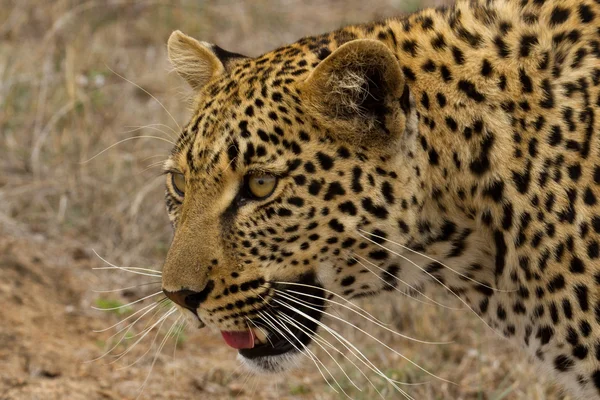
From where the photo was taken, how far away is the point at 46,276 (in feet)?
26.8

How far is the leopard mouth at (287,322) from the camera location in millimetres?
4902

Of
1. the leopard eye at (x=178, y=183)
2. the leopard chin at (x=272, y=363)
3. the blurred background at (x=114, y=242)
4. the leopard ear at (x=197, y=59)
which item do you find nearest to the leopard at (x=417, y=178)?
the leopard eye at (x=178, y=183)

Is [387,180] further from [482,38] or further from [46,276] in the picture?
[46,276]

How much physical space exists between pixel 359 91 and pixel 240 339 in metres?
1.39

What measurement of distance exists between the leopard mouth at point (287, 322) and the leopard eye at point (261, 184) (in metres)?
0.44

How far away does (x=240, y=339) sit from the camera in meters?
5.11

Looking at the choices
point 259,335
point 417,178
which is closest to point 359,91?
point 417,178

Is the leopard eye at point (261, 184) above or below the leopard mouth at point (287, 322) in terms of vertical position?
above

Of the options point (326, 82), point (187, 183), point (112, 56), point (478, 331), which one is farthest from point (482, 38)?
point (112, 56)

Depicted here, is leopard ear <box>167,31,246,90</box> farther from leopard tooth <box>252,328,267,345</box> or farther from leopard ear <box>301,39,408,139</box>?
leopard tooth <box>252,328,267,345</box>

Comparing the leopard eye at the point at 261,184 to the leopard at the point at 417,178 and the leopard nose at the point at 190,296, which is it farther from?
the leopard nose at the point at 190,296

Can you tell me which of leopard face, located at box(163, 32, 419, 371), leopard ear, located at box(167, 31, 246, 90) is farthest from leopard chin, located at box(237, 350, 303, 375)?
leopard ear, located at box(167, 31, 246, 90)

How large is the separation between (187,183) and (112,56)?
660cm

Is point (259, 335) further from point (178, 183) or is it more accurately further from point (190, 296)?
point (178, 183)
